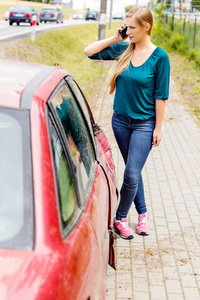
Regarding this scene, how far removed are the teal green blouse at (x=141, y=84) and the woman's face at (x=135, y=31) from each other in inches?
6.4

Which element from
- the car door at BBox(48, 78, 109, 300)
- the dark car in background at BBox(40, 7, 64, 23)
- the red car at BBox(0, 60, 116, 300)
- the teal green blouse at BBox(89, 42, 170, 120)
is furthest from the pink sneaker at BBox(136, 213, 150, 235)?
the dark car in background at BBox(40, 7, 64, 23)

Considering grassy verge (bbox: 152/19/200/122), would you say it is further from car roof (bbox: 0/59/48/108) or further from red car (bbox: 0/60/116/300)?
red car (bbox: 0/60/116/300)

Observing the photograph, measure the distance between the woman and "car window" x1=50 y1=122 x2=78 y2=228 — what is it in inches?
67.5

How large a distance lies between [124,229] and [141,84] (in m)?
1.42

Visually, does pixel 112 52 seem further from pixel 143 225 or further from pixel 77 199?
pixel 77 199

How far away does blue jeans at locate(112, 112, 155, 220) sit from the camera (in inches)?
153

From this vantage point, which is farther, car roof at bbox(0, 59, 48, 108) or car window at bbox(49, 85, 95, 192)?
car window at bbox(49, 85, 95, 192)

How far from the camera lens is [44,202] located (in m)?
1.77

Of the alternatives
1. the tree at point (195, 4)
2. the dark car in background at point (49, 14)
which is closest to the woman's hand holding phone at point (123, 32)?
the tree at point (195, 4)

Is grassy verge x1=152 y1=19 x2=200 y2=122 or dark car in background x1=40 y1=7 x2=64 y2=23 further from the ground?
grassy verge x1=152 y1=19 x2=200 y2=122

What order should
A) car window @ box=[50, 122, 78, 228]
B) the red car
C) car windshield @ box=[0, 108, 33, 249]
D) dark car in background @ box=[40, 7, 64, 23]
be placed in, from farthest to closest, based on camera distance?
dark car in background @ box=[40, 7, 64, 23]
car window @ box=[50, 122, 78, 228]
car windshield @ box=[0, 108, 33, 249]
the red car

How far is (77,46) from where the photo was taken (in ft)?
111

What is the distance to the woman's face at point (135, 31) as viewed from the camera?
3.66 m

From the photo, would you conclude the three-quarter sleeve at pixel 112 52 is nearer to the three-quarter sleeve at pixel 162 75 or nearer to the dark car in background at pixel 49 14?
the three-quarter sleeve at pixel 162 75
